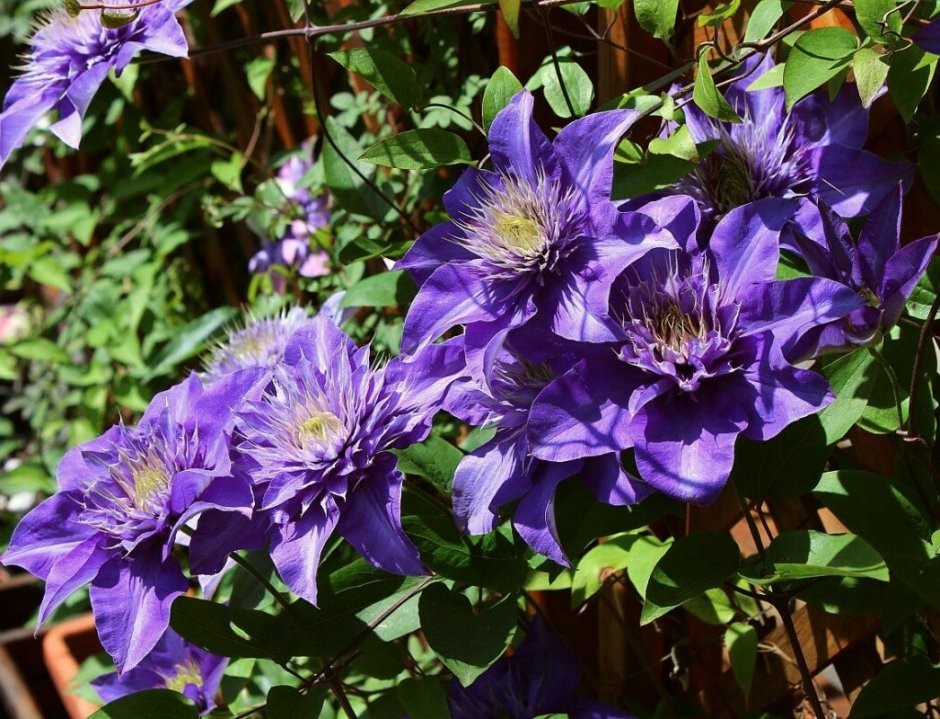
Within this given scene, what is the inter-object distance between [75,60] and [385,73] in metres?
0.30

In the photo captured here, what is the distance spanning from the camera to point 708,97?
2.14 feet

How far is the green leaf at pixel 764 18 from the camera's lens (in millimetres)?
758

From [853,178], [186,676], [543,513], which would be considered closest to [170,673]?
[186,676]

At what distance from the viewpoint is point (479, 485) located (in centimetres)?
66

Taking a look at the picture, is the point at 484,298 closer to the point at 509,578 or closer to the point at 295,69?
the point at 509,578

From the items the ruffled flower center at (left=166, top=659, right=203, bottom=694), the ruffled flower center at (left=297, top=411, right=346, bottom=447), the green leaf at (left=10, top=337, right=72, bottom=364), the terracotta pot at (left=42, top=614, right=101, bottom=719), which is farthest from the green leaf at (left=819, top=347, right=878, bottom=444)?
the green leaf at (left=10, top=337, right=72, bottom=364)

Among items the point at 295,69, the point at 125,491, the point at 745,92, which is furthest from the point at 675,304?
the point at 295,69

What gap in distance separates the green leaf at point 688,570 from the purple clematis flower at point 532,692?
262 mm

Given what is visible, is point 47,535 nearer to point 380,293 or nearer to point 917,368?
point 380,293

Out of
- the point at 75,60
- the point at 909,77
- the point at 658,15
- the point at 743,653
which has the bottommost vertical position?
the point at 743,653

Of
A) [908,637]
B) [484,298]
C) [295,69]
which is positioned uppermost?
[295,69]

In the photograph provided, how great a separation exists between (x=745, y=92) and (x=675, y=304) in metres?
0.25

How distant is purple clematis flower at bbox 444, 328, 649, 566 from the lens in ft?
1.98

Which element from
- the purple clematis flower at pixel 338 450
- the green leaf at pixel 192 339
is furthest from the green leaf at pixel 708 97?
the green leaf at pixel 192 339
